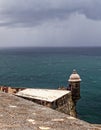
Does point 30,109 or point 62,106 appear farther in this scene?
point 62,106

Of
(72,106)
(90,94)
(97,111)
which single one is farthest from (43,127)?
(90,94)

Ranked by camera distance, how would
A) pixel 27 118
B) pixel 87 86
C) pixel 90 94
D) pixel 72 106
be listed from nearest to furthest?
pixel 27 118 → pixel 72 106 → pixel 90 94 → pixel 87 86

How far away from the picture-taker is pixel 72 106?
27891mm

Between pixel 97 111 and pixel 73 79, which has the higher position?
pixel 73 79

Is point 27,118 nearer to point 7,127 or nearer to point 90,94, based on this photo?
point 7,127

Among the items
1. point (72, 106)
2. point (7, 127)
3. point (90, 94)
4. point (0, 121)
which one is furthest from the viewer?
point (90, 94)

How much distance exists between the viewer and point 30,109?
755cm

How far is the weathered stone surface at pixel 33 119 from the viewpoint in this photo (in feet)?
19.2

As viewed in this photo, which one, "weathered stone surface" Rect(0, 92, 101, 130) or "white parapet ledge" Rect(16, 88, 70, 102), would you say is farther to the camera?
"white parapet ledge" Rect(16, 88, 70, 102)

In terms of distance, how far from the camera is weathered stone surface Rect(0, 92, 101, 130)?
231 inches

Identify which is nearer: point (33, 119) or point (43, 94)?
point (33, 119)

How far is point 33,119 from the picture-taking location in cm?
645

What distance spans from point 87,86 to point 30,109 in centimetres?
8813

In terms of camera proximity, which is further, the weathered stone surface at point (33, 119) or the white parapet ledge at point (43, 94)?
the white parapet ledge at point (43, 94)
